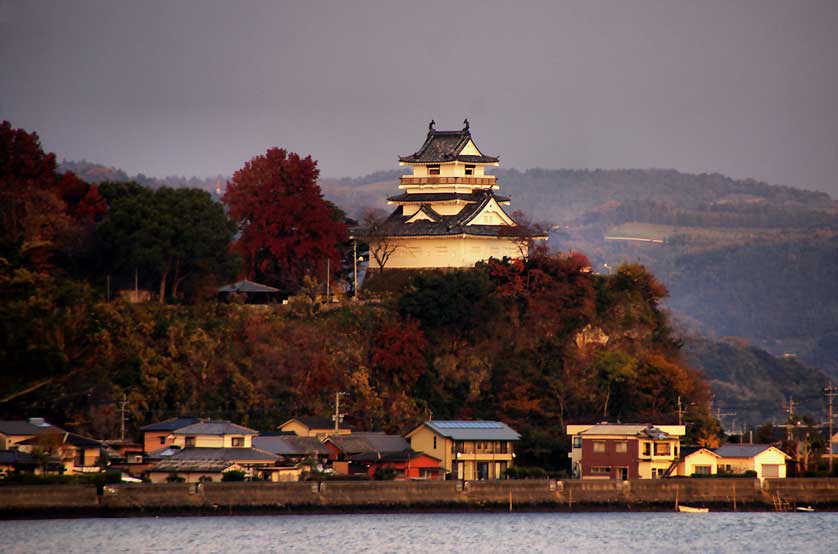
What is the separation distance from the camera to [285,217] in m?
72.6

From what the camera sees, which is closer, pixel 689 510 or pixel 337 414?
pixel 689 510

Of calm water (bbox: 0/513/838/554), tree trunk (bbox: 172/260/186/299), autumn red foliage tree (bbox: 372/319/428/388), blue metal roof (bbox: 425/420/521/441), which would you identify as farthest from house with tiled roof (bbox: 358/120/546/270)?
calm water (bbox: 0/513/838/554)

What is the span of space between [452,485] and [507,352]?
40.9 feet

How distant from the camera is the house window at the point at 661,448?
63.3 meters

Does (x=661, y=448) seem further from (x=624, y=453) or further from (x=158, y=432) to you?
(x=158, y=432)

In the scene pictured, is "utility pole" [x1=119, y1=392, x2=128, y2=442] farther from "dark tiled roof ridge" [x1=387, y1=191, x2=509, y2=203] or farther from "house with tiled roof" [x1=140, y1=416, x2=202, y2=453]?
"dark tiled roof ridge" [x1=387, y1=191, x2=509, y2=203]

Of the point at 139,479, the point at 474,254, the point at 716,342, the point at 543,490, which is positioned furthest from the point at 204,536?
the point at 716,342

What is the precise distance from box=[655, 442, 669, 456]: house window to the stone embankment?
3.18m

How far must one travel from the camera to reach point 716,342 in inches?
6176

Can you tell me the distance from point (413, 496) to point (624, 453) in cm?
873

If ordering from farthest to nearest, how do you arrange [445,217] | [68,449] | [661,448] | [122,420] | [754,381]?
1. [754,381]
2. [445,217]
3. [661,448]
4. [122,420]
5. [68,449]

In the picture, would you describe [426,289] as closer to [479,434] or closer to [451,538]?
[479,434]

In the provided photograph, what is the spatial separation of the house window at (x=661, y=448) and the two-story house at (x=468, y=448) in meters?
4.93

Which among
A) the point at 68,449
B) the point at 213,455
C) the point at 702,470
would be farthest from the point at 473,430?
the point at 68,449
